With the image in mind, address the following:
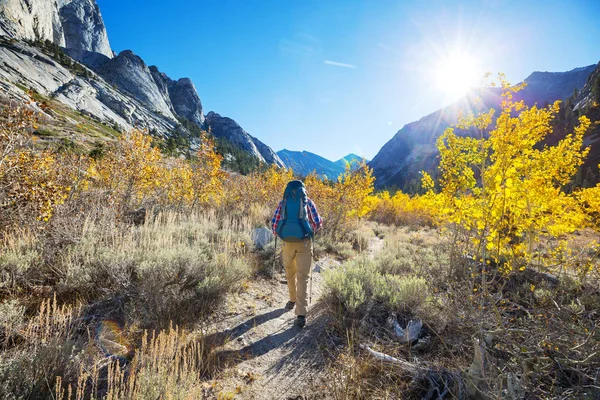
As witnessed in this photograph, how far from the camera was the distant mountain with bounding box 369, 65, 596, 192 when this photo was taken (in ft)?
A: 395

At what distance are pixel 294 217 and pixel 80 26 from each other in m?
156

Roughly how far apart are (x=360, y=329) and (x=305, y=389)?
3.58ft

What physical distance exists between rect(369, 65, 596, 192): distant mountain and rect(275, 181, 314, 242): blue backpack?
110948 mm

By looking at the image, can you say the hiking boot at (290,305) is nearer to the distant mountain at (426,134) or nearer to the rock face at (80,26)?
the distant mountain at (426,134)

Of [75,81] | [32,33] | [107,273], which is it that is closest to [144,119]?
[75,81]

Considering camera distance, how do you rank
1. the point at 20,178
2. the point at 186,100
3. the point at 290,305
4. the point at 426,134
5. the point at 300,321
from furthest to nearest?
the point at 426,134, the point at 186,100, the point at 290,305, the point at 300,321, the point at 20,178

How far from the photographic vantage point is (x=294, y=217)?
3777 millimetres

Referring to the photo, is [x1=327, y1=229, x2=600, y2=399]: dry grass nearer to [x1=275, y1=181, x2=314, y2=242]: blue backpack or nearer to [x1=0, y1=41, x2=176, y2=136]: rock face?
[x1=275, y1=181, x2=314, y2=242]: blue backpack

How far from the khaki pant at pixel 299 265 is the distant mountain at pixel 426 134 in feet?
364

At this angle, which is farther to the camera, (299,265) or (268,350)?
(299,265)

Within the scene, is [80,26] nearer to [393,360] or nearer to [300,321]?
[300,321]

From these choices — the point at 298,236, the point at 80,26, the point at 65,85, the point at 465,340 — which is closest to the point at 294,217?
the point at 298,236

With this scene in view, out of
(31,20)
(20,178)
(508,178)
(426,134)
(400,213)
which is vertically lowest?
(400,213)

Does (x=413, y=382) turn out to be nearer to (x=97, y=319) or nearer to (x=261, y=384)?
(x=261, y=384)
